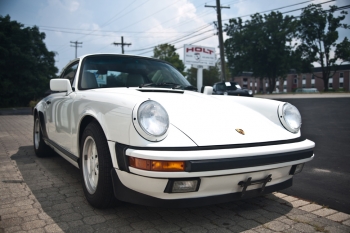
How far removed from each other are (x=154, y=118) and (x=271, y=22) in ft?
155

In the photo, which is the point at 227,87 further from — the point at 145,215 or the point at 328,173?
the point at 145,215

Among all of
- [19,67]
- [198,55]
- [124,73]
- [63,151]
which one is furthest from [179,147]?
[19,67]

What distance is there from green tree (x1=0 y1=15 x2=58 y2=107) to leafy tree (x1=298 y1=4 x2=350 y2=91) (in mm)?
35417

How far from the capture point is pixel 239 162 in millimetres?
2072

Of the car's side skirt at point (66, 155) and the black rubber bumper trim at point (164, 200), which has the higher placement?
the car's side skirt at point (66, 155)

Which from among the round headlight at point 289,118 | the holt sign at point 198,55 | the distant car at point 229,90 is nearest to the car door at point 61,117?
the round headlight at point 289,118

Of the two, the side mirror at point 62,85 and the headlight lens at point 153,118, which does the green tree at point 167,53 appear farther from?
the headlight lens at point 153,118

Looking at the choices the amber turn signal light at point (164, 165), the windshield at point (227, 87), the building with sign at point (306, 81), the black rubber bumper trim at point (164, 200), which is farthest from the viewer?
the building with sign at point (306, 81)

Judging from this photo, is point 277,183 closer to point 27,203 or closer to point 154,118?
point 154,118

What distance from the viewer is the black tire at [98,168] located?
2.32 meters

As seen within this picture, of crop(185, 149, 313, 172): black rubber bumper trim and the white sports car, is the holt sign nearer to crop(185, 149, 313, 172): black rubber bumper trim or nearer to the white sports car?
the white sports car

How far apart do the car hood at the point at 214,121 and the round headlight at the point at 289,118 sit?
65mm

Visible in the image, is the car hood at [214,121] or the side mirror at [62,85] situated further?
the side mirror at [62,85]

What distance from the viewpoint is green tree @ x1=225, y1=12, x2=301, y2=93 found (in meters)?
44.5
